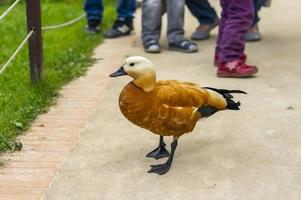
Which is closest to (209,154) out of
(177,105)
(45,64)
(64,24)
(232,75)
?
(177,105)

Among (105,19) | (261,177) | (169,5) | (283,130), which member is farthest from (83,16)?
(261,177)

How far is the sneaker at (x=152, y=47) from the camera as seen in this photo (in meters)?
5.81

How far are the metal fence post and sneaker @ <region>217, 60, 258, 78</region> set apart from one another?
1.39 meters

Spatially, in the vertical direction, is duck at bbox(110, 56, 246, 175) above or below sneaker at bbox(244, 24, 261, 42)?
above

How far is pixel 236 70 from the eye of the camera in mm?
4996

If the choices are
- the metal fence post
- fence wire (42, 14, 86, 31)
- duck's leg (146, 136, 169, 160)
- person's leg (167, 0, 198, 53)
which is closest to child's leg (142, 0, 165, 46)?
person's leg (167, 0, 198, 53)

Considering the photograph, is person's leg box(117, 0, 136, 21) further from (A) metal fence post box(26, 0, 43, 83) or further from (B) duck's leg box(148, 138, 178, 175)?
(B) duck's leg box(148, 138, 178, 175)

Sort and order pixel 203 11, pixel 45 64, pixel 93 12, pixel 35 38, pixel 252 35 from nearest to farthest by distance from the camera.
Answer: pixel 35 38, pixel 45 64, pixel 252 35, pixel 203 11, pixel 93 12

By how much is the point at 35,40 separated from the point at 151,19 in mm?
1565

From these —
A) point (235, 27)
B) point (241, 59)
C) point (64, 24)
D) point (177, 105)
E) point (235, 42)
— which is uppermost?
point (177, 105)

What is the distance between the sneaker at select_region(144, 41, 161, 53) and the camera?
19.1 ft

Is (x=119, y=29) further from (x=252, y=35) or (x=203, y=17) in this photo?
(x=252, y=35)

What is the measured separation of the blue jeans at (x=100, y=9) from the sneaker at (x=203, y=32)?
0.71 m

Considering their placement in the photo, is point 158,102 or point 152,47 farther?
point 152,47
